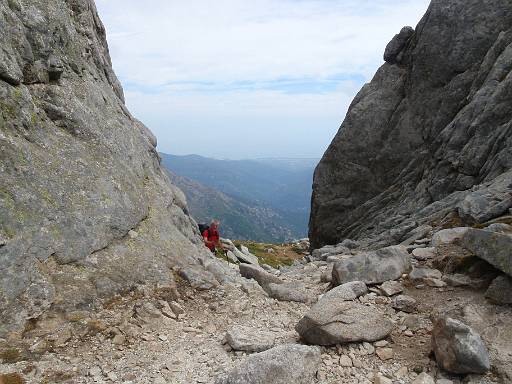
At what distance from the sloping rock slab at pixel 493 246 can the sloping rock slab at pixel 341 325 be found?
169 inches

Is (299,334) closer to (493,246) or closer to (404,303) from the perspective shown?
(404,303)

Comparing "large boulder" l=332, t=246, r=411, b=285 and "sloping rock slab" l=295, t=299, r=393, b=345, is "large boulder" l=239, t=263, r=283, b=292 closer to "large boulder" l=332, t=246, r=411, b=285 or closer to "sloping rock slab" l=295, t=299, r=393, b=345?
"large boulder" l=332, t=246, r=411, b=285

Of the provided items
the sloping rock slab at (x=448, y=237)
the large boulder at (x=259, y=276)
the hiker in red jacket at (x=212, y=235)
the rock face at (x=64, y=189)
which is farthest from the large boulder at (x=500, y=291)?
the hiker in red jacket at (x=212, y=235)

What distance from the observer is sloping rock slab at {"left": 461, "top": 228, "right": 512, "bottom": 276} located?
14.4 m

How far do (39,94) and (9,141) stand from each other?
3.77 m

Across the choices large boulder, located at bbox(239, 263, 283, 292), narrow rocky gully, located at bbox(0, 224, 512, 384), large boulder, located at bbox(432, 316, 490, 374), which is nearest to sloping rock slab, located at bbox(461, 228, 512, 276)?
narrow rocky gully, located at bbox(0, 224, 512, 384)

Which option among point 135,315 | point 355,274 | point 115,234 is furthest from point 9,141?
point 355,274

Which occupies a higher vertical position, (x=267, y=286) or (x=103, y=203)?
(x=103, y=203)

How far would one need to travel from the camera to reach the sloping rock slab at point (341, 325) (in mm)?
13703

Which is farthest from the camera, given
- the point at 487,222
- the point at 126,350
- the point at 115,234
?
the point at 487,222

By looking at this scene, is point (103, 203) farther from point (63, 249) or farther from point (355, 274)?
point (355, 274)

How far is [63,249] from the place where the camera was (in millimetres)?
15930

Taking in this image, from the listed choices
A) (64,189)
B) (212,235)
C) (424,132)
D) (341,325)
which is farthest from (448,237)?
(424,132)

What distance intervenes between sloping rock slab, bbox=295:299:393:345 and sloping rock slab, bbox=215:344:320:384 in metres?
1.22
